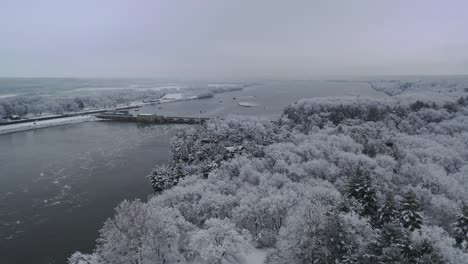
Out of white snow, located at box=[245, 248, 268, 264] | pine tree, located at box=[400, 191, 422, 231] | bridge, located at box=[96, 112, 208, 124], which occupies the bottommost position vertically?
white snow, located at box=[245, 248, 268, 264]

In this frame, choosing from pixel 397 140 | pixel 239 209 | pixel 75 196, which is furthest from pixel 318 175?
pixel 75 196

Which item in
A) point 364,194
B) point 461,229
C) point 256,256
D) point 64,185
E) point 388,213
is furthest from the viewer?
point 64,185

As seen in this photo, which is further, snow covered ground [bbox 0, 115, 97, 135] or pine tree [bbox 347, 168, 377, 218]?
snow covered ground [bbox 0, 115, 97, 135]

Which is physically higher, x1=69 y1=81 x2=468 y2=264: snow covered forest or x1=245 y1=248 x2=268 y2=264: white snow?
x1=69 y1=81 x2=468 y2=264: snow covered forest

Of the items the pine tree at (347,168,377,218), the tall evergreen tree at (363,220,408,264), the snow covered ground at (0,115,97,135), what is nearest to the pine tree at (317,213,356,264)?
the tall evergreen tree at (363,220,408,264)

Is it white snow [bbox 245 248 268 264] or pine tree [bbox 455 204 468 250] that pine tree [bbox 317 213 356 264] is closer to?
white snow [bbox 245 248 268 264]

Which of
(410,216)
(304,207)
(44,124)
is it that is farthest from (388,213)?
(44,124)

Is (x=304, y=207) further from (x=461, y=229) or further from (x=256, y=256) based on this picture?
(x=461, y=229)
